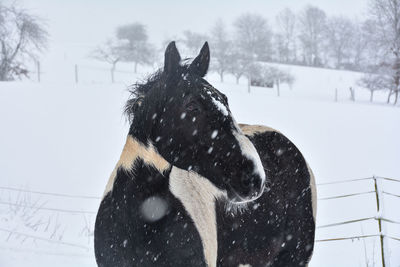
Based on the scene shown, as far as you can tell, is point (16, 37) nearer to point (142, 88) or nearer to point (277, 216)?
point (277, 216)

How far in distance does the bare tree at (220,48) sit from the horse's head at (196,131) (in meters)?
20.2

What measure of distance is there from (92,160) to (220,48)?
1723 centimetres

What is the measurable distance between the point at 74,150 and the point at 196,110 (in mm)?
8175

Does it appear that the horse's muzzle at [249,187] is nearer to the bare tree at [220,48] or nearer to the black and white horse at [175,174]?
the black and white horse at [175,174]

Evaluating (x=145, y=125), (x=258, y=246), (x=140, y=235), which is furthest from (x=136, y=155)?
(x=258, y=246)

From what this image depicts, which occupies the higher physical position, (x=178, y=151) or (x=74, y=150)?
(x=178, y=151)

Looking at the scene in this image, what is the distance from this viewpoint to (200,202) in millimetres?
1916

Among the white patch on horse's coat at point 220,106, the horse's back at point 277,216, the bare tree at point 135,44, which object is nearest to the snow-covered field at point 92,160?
the white patch on horse's coat at point 220,106

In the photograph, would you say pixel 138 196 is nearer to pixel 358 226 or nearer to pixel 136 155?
pixel 136 155

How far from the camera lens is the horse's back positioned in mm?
2439

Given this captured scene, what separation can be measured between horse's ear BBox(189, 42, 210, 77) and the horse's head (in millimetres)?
35

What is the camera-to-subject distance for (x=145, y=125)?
65.4 inches

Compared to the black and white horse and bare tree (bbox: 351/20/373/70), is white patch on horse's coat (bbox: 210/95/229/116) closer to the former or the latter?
the black and white horse

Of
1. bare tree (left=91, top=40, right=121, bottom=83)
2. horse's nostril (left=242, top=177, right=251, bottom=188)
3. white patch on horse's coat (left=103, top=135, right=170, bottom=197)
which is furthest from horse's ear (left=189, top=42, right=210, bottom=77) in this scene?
bare tree (left=91, top=40, right=121, bottom=83)
